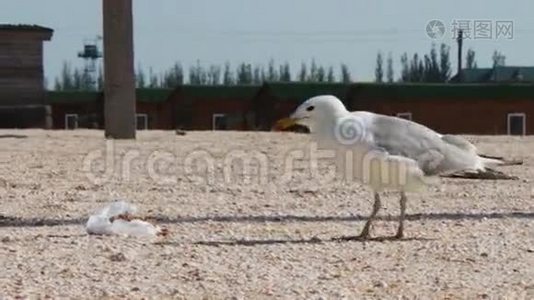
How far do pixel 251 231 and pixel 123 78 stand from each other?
13.3 meters

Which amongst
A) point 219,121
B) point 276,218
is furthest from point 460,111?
point 276,218

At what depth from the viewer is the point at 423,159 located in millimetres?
8109

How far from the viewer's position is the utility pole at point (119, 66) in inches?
840

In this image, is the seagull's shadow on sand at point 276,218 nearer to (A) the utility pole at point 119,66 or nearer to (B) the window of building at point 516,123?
(A) the utility pole at point 119,66

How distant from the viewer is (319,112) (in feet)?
26.5

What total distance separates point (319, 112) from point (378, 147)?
0.54 m

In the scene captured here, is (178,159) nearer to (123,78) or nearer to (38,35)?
(123,78)

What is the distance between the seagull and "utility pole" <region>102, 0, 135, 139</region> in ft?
44.1

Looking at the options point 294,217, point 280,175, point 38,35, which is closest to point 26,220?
Answer: point 294,217

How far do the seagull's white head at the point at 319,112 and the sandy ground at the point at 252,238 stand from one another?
0.85 meters

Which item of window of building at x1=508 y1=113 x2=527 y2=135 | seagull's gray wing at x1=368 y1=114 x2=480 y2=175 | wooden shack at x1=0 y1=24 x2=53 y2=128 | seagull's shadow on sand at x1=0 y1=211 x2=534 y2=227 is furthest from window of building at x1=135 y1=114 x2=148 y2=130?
seagull's gray wing at x1=368 y1=114 x2=480 y2=175

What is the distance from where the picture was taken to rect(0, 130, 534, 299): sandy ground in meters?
6.11

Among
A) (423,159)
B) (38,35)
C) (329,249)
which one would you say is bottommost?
(329,249)

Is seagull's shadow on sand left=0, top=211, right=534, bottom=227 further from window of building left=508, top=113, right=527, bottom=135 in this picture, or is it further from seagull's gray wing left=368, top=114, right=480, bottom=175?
window of building left=508, top=113, right=527, bottom=135
